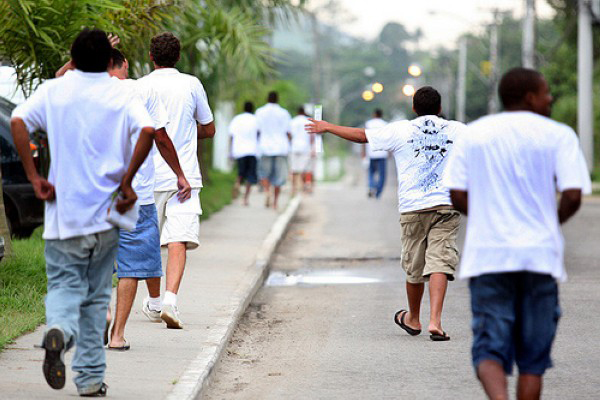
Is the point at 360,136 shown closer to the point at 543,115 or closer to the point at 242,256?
the point at 543,115

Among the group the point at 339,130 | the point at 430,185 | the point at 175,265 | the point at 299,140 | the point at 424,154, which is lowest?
the point at 299,140

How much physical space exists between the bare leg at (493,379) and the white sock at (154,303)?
3800mm

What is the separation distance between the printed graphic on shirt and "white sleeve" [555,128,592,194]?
344 cm

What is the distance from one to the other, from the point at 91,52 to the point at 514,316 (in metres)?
2.43

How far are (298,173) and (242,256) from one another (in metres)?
12.5

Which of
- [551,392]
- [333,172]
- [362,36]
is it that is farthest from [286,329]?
[362,36]

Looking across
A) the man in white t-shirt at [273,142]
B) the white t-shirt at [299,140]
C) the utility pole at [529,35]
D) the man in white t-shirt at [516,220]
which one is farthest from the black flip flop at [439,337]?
the utility pole at [529,35]

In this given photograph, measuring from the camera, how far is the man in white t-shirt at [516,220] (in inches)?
204

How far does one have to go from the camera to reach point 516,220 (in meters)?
5.18

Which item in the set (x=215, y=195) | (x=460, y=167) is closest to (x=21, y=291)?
A: (x=460, y=167)

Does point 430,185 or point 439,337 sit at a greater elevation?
point 430,185

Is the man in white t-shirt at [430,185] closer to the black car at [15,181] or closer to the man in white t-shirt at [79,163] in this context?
the man in white t-shirt at [79,163]

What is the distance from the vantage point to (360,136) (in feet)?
27.2

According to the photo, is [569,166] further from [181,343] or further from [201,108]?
[201,108]
